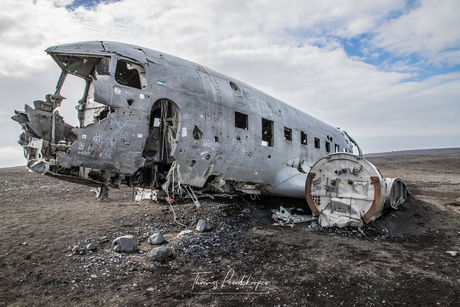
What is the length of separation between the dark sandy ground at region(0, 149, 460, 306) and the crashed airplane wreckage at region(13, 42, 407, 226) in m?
1.15

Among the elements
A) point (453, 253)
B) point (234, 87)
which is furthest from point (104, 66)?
point (453, 253)

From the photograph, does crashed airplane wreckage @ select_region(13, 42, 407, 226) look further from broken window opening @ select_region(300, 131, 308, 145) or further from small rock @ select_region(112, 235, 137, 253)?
broken window opening @ select_region(300, 131, 308, 145)

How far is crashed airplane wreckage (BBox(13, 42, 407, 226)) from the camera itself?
6145 mm

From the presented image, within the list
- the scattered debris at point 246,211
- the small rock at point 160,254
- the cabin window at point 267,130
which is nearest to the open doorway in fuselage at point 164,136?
the small rock at point 160,254

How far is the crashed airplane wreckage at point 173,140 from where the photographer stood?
614 centimetres

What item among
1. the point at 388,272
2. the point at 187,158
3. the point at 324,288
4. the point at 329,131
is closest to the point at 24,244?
the point at 187,158

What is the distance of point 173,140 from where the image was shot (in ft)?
23.2

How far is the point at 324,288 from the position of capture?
4.68 m

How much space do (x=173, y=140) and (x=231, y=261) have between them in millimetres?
3290

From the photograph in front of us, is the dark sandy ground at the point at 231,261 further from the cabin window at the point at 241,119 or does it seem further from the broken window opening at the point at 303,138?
the broken window opening at the point at 303,138

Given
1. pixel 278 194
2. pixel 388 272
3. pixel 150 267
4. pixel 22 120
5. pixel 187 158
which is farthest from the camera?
pixel 278 194

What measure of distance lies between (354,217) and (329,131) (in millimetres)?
8011

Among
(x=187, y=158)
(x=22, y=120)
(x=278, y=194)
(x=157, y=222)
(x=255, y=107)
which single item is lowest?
(x=157, y=222)

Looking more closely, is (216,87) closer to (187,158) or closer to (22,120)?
(187,158)
